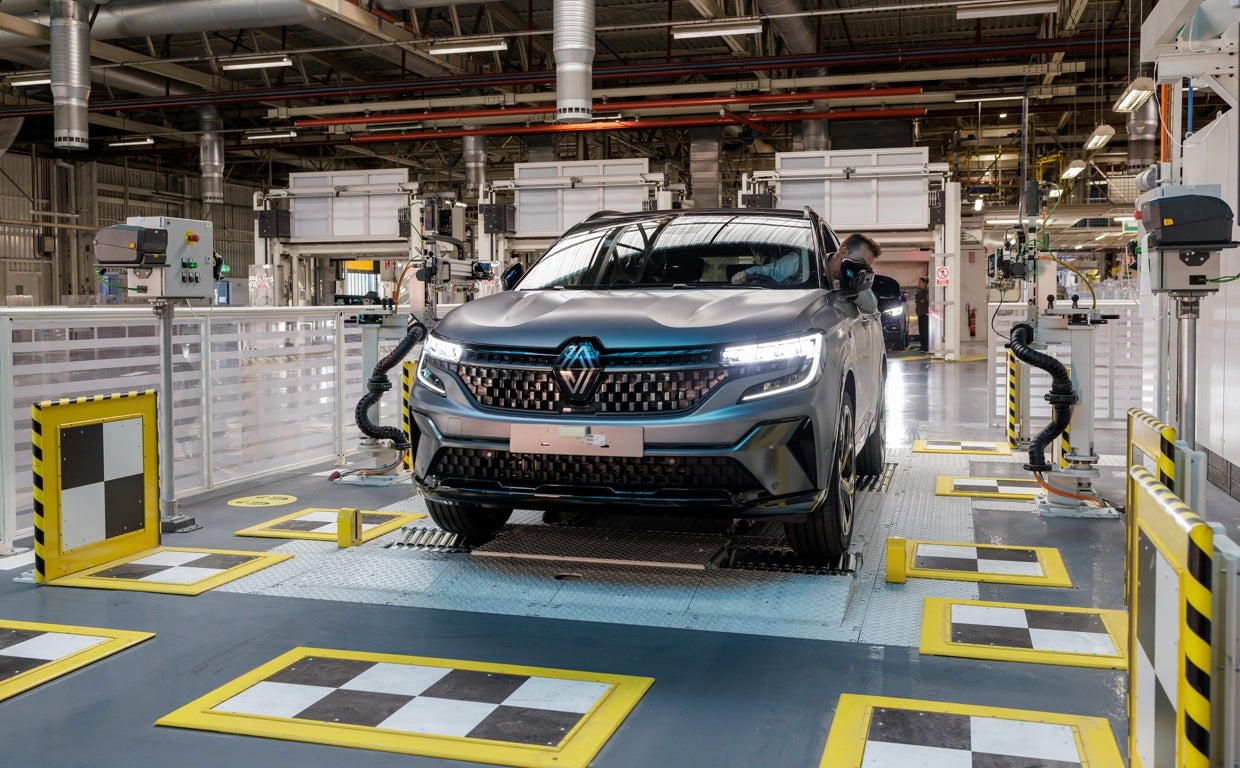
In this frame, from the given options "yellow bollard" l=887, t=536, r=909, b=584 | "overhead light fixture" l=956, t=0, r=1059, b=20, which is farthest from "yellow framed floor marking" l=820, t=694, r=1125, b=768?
"overhead light fixture" l=956, t=0, r=1059, b=20

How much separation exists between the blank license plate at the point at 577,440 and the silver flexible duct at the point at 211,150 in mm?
18768

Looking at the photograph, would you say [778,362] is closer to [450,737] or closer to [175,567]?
[450,737]

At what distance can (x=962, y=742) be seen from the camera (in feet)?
9.07

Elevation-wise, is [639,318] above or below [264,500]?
above

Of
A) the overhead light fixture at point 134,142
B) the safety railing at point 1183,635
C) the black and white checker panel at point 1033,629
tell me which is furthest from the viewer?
the overhead light fixture at point 134,142

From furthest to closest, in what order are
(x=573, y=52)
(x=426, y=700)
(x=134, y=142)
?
(x=134, y=142) < (x=573, y=52) < (x=426, y=700)

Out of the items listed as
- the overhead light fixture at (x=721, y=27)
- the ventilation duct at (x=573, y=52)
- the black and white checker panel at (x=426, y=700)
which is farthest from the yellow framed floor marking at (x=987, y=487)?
the overhead light fixture at (x=721, y=27)

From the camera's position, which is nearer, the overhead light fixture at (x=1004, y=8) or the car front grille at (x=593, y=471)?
the car front grille at (x=593, y=471)

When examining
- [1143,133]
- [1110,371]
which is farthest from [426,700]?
[1143,133]

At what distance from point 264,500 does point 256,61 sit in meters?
10.4

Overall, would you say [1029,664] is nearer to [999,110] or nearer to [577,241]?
[577,241]

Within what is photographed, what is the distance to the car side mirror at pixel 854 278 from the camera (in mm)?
4730

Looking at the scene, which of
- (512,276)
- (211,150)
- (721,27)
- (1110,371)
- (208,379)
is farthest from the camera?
(211,150)

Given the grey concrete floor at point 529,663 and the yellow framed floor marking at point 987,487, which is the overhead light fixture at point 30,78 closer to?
the grey concrete floor at point 529,663
